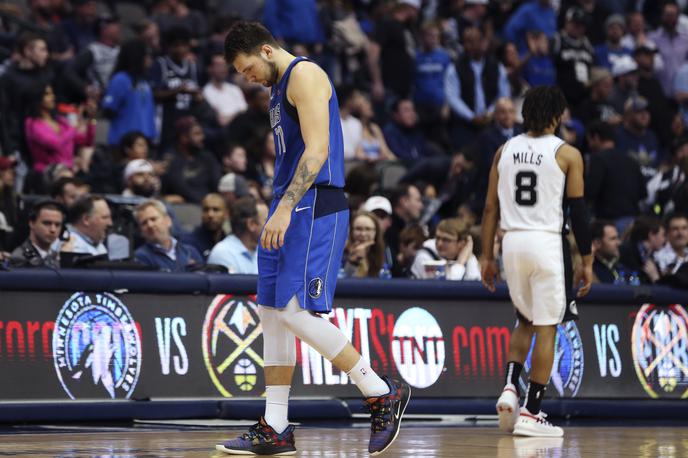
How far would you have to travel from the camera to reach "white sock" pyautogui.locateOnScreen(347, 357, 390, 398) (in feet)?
23.9

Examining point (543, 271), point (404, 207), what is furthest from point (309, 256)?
point (404, 207)

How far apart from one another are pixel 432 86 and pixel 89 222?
8.00m

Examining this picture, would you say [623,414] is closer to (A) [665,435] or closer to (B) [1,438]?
(A) [665,435]

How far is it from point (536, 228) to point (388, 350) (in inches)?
→ 78.1

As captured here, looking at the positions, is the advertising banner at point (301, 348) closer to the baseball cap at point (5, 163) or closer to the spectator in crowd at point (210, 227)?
the spectator in crowd at point (210, 227)

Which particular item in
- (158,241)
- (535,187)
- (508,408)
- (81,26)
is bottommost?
(508,408)

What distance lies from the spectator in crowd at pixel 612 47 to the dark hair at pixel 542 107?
468 inches

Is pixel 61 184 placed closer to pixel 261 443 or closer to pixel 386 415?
pixel 261 443

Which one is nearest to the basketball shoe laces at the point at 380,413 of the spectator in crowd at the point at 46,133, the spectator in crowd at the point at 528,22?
the spectator in crowd at the point at 46,133

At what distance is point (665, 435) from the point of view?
29.2ft

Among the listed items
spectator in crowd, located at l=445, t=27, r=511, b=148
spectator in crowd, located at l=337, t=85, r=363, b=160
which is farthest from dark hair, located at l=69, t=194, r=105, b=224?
spectator in crowd, located at l=445, t=27, r=511, b=148

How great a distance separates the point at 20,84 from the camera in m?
14.6

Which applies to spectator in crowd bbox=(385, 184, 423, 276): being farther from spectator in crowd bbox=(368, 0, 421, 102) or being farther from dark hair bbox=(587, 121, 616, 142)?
spectator in crowd bbox=(368, 0, 421, 102)

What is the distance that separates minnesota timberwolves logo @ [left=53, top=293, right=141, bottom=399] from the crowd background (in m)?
0.50
